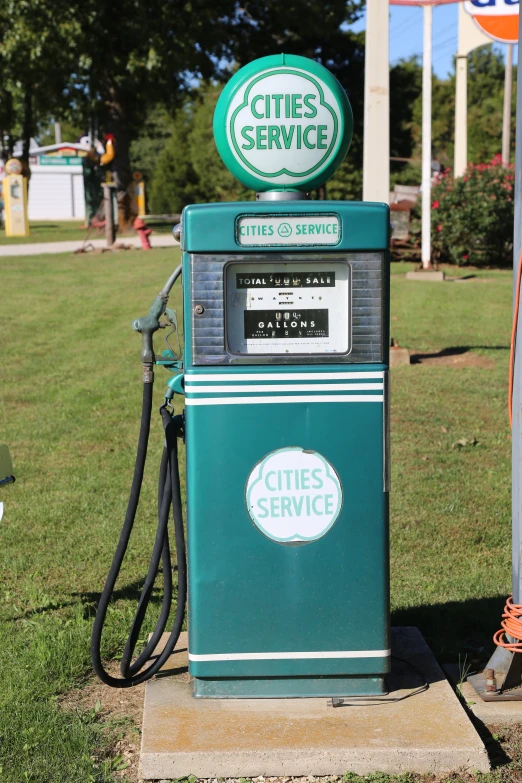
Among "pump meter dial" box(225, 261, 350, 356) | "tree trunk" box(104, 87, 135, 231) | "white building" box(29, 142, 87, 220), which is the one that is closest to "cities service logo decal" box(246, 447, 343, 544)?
"pump meter dial" box(225, 261, 350, 356)

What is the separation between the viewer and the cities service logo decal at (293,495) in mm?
3041

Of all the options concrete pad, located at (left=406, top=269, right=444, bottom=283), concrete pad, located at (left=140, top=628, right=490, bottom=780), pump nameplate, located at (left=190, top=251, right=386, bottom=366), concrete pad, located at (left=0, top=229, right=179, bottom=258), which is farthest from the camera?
concrete pad, located at (left=0, top=229, right=179, bottom=258)

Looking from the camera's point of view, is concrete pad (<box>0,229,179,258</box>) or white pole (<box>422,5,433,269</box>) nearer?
white pole (<box>422,5,433,269</box>)

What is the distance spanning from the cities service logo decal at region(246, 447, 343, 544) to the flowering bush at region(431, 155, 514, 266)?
1504 cm

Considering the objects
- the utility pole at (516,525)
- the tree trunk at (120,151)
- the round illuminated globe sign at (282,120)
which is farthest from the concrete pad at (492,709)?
the tree trunk at (120,151)

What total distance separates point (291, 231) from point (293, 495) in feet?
2.72

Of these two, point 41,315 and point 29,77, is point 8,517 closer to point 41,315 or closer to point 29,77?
point 41,315

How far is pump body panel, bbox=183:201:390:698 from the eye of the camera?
2.95m

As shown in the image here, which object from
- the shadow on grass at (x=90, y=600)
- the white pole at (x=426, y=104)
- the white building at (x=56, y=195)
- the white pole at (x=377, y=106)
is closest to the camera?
the shadow on grass at (x=90, y=600)

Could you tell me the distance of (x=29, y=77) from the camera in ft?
79.1

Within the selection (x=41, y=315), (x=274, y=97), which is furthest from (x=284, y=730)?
(x=41, y=315)

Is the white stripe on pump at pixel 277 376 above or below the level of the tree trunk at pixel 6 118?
below

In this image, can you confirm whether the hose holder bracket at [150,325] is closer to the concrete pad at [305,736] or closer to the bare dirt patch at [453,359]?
the concrete pad at [305,736]

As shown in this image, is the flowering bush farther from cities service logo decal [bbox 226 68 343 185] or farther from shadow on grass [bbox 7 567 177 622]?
cities service logo decal [bbox 226 68 343 185]
